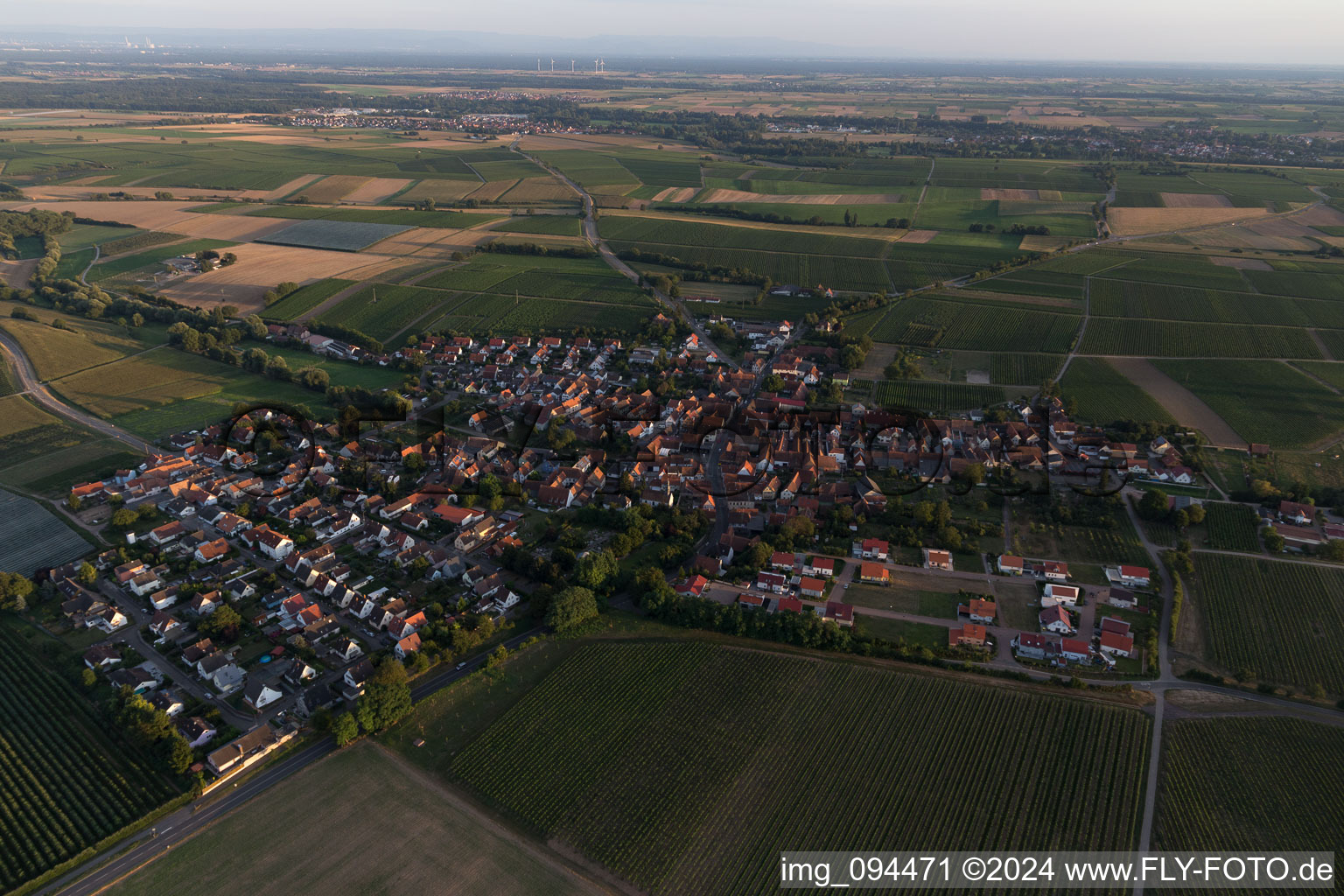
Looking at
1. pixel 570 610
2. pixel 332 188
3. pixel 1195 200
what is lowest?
pixel 570 610

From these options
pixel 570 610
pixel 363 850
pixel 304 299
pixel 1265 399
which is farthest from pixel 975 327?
pixel 304 299

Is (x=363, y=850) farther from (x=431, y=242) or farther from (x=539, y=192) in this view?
(x=539, y=192)

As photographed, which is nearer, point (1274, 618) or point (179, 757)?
point (179, 757)

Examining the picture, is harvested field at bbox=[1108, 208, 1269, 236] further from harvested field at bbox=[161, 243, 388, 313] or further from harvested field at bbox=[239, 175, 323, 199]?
harvested field at bbox=[239, 175, 323, 199]

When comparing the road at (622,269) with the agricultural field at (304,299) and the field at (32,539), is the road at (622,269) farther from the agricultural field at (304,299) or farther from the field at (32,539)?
the field at (32,539)

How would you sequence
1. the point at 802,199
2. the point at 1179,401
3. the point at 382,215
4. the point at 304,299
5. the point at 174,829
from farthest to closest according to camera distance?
the point at 802,199
the point at 382,215
the point at 304,299
the point at 1179,401
the point at 174,829

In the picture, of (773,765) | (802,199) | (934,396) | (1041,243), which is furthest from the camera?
(802,199)

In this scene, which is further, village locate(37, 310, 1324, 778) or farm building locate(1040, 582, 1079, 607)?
farm building locate(1040, 582, 1079, 607)

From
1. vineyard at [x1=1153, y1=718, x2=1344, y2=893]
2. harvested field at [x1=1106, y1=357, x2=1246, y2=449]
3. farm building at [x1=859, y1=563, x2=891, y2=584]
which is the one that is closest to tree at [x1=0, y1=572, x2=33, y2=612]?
farm building at [x1=859, y1=563, x2=891, y2=584]
